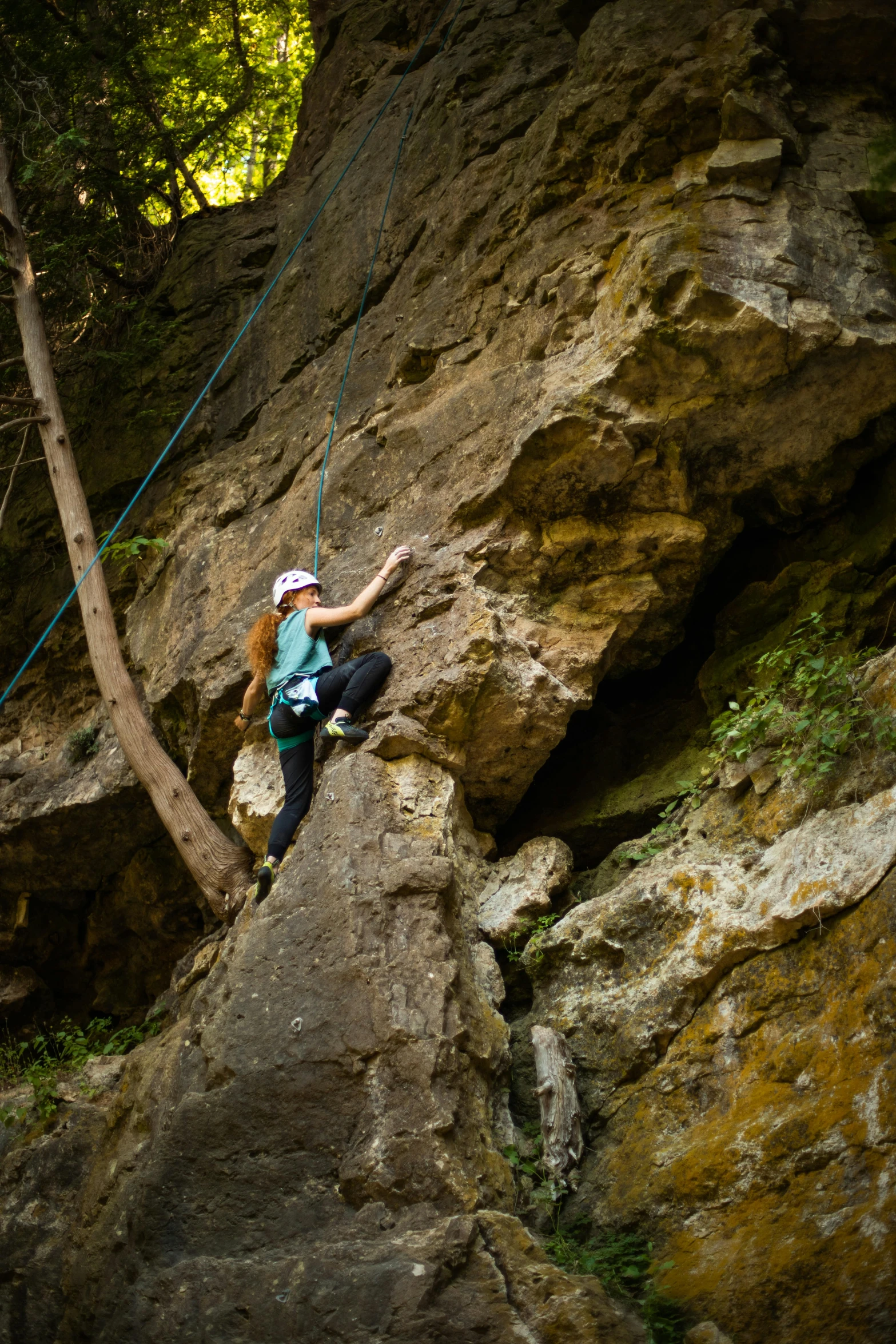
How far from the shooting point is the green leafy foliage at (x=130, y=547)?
7.80 m

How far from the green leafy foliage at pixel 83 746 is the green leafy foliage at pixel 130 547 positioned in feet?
4.60

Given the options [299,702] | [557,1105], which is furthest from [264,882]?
[557,1105]

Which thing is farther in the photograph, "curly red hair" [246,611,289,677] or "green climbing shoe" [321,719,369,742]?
"curly red hair" [246,611,289,677]

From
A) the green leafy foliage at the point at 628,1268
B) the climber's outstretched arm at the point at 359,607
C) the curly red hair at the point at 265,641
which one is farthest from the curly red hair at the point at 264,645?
the green leafy foliage at the point at 628,1268

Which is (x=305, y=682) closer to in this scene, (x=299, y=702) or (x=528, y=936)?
(x=299, y=702)

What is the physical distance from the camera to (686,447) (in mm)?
6199

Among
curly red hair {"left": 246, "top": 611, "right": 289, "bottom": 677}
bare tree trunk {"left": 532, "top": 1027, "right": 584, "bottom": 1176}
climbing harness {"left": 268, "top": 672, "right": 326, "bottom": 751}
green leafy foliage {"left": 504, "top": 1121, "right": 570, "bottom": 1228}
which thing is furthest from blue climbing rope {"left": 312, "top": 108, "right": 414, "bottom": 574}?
green leafy foliage {"left": 504, "top": 1121, "right": 570, "bottom": 1228}

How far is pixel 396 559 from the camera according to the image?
247 inches

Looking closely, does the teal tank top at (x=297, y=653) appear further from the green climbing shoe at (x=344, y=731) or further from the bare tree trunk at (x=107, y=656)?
the bare tree trunk at (x=107, y=656)

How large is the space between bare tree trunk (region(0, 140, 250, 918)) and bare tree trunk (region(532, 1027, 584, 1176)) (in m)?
2.21

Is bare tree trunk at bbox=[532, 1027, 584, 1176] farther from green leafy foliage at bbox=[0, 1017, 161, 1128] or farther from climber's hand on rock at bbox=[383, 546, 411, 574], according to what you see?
green leafy foliage at bbox=[0, 1017, 161, 1128]

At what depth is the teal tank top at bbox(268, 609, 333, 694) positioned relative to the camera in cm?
622

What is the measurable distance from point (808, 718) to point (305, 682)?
2.76 m

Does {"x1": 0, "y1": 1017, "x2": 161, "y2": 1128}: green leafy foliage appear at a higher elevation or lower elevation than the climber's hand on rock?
lower
